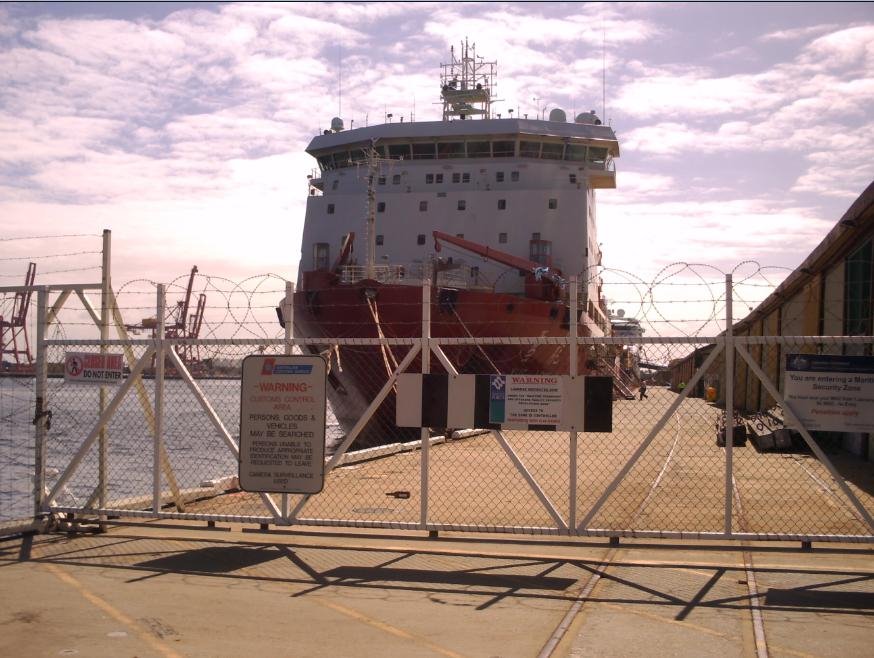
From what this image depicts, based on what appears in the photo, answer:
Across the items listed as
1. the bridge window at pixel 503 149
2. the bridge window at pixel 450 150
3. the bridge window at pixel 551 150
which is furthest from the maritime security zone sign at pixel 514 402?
the bridge window at pixel 551 150

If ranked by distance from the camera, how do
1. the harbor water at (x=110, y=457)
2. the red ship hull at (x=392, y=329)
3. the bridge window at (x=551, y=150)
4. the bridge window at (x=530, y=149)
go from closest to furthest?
1. the harbor water at (x=110, y=457)
2. the red ship hull at (x=392, y=329)
3. the bridge window at (x=530, y=149)
4. the bridge window at (x=551, y=150)

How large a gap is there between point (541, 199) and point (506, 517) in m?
23.6

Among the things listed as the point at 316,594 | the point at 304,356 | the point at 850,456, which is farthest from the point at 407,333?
the point at 316,594

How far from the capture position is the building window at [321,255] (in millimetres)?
32188

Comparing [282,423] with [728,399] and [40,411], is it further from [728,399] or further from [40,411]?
[728,399]

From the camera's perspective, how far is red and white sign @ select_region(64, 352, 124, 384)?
8172mm

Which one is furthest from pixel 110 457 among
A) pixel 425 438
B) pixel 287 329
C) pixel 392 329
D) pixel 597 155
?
pixel 425 438

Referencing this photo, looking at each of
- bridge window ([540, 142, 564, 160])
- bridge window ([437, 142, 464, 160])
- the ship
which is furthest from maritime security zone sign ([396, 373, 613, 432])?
bridge window ([540, 142, 564, 160])

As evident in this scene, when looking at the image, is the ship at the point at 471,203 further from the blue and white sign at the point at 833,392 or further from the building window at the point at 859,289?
the blue and white sign at the point at 833,392

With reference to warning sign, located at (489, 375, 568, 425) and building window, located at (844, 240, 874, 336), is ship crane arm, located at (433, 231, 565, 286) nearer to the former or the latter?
building window, located at (844, 240, 874, 336)

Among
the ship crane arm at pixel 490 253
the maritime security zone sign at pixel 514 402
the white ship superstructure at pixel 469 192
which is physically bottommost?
the maritime security zone sign at pixel 514 402

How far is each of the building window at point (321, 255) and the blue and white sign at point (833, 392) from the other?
86.1ft

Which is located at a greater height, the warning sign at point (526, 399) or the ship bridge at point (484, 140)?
the ship bridge at point (484, 140)

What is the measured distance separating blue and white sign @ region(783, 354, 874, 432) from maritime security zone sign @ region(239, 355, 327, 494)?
3885 millimetres
